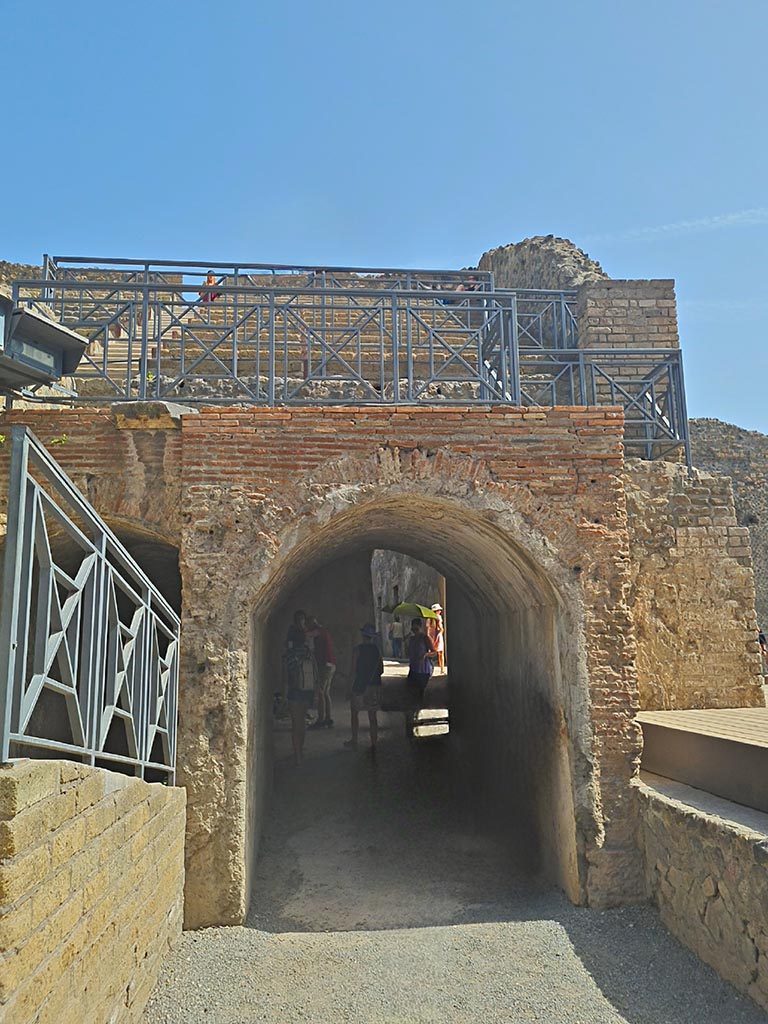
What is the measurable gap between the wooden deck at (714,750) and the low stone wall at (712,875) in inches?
4.2

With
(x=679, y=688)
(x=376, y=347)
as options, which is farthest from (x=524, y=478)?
(x=376, y=347)

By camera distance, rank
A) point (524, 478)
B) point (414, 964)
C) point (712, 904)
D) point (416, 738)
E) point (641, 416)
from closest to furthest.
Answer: point (712, 904) → point (414, 964) → point (524, 478) → point (641, 416) → point (416, 738)

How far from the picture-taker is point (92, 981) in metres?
3.32

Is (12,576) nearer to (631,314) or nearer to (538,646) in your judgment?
(538,646)

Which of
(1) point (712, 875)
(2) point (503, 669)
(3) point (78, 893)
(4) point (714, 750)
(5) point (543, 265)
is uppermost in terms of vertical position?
(5) point (543, 265)

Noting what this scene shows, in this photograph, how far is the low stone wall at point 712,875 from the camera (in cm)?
440

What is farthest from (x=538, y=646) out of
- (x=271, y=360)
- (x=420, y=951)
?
(x=271, y=360)

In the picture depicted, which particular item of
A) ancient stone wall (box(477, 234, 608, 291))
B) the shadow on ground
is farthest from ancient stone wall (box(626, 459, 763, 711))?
ancient stone wall (box(477, 234, 608, 291))

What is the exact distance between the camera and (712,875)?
4855mm

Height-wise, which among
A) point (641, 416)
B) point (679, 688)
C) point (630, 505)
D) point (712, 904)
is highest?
point (641, 416)

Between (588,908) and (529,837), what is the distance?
141 cm

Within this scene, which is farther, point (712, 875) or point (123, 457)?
point (123, 457)

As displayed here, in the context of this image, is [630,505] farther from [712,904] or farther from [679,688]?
[712,904]

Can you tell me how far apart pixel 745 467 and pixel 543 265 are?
8206mm
